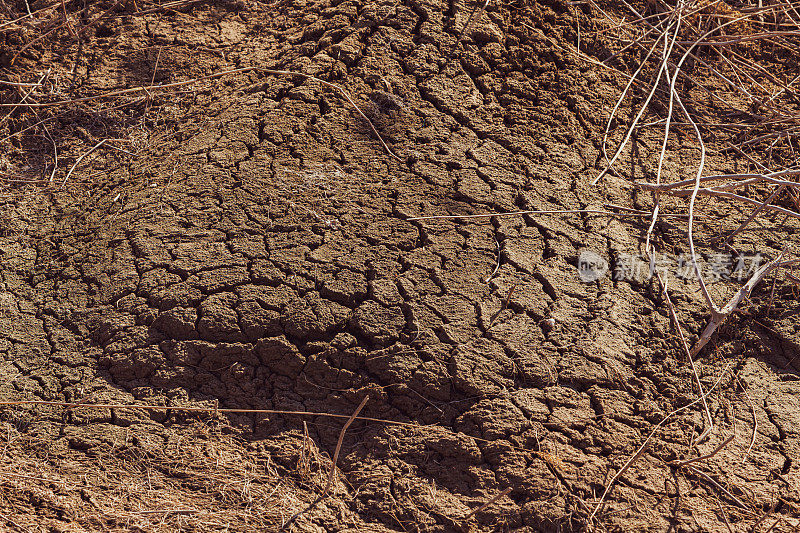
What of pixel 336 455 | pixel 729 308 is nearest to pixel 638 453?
pixel 729 308

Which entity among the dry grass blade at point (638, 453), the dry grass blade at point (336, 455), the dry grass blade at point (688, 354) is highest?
the dry grass blade at point (688, 354)

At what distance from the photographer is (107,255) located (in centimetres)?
224

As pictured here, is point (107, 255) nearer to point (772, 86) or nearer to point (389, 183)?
point (389, 183)

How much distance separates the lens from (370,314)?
208 cm

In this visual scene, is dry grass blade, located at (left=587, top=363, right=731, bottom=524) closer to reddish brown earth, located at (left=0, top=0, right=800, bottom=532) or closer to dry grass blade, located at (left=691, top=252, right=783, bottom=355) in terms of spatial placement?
reddish brown earth, located at (left=0, top=0, right=800, bottom=532)

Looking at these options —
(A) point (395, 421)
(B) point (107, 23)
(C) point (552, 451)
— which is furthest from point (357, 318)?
(B) point (107, 23)

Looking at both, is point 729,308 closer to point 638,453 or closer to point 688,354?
point 688,354

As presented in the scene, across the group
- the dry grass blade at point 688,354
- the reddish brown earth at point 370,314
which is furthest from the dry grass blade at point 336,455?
the dry grass blade at point 688,354

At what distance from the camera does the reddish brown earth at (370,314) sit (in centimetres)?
191

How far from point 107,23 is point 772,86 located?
129 inches

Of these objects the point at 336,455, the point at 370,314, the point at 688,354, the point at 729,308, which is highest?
the point at 729,308

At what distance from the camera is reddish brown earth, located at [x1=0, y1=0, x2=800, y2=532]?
1.91m

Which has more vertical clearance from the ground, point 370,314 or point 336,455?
point 370,314

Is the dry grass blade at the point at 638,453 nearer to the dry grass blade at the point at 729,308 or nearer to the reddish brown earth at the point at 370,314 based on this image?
the reddish brown earth at the point at 370,314
